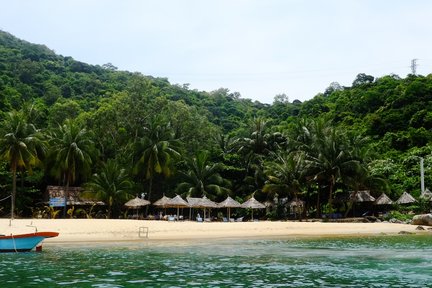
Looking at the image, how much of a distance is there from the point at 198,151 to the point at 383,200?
17.6m

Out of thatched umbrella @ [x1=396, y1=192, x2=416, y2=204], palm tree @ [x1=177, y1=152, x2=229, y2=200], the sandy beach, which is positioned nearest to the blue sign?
the sandy beach

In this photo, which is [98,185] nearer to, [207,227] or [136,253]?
[207,227]

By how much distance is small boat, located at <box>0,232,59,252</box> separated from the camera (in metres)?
19.2

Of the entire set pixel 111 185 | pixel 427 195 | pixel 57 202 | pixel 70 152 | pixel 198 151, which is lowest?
pixel 57 202

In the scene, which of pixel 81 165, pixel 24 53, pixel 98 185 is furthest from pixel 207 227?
pixel 24 53

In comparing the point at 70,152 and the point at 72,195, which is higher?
the point at 70,152

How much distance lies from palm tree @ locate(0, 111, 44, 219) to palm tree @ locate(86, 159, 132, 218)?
512 centimetres

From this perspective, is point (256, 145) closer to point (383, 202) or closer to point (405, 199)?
point (383, 202)

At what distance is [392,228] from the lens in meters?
35.1

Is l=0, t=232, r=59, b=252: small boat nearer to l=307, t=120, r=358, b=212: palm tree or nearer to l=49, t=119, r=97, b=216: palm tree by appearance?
l=49, t=119, r=97, b=216: palm tree

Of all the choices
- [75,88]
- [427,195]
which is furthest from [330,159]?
[75,88]

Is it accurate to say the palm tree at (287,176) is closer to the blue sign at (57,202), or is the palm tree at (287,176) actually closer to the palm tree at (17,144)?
the blue sign at (57,202)

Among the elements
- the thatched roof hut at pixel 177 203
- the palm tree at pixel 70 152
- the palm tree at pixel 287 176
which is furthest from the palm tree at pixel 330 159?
the palm tree at pixel 70 152

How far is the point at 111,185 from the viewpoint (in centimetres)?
4069
